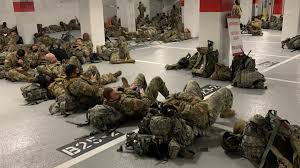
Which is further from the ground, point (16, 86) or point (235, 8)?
point (235, 8)

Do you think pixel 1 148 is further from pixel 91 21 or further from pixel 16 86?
pixel 91 21

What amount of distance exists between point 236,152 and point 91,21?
770cm

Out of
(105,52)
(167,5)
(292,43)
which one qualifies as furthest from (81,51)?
(167,5)

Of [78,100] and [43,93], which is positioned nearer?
[78,100]

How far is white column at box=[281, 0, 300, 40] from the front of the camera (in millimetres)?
10664

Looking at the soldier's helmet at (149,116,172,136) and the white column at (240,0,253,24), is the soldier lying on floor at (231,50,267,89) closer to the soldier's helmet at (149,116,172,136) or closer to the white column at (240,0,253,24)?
the soldier's helmet at (149,116,172,136)

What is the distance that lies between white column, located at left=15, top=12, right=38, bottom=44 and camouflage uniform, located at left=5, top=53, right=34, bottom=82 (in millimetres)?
3459

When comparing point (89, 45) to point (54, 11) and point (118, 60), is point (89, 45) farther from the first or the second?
point (54, 11)

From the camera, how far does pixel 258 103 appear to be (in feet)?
17.7

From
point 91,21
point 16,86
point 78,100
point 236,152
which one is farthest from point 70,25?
point 236,152

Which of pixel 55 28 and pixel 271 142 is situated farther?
pixel 55 28

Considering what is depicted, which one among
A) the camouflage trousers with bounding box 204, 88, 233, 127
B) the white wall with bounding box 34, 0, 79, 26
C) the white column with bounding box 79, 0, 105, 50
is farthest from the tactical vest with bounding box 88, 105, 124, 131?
the white wall with bounding box 34, 0, 79, 26

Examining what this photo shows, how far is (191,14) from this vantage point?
13.4 metres

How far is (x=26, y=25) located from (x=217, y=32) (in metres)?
7.19
